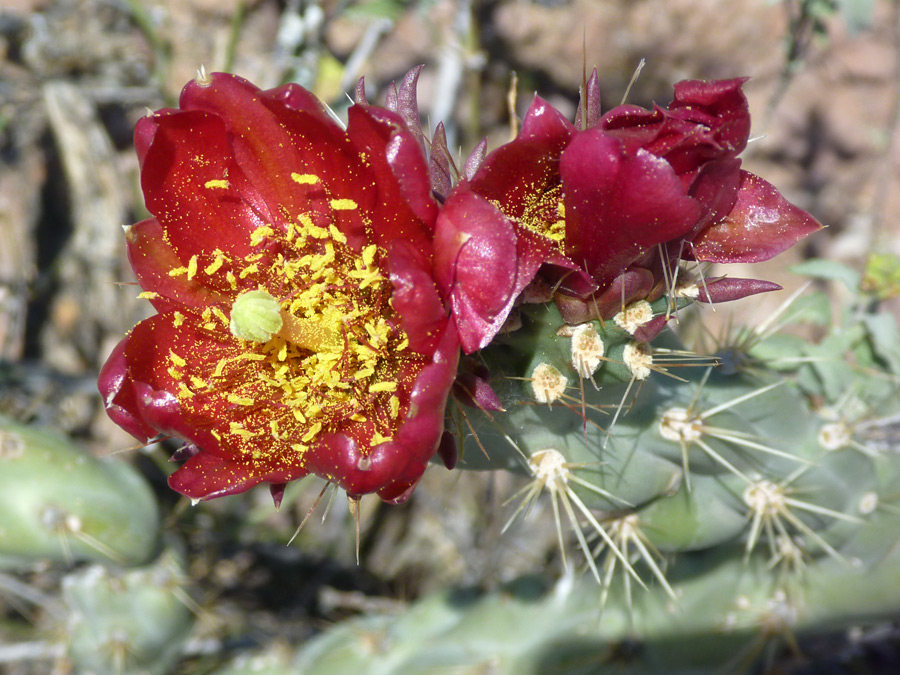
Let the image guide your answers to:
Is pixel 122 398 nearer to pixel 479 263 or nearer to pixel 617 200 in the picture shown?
pixel 479 263

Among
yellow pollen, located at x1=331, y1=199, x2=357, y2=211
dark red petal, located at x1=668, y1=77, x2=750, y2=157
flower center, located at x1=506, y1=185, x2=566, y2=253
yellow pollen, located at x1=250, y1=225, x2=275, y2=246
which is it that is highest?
dark red petal, located at x1=668, y1=77, x2=750, y2=157

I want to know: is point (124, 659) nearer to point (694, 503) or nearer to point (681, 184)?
point (694, 503)

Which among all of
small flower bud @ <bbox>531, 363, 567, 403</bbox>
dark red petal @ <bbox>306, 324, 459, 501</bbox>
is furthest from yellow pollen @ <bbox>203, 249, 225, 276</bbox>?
small flower bud @ <bbox>531, 363, 567, 403</bbox>

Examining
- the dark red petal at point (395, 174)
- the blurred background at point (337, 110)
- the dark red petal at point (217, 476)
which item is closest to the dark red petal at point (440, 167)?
the dark red petal at point (395, 174)

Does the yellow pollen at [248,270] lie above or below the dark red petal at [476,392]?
below

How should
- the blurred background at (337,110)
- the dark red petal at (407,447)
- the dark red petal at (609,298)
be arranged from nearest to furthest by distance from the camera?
the dark red petal at (407,447)
the dark red petal at (609,298)
the blurred background at (337,110)

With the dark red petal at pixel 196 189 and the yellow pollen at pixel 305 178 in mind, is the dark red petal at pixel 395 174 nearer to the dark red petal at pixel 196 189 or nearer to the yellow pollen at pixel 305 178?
the yellow pollen at pixel 305 178

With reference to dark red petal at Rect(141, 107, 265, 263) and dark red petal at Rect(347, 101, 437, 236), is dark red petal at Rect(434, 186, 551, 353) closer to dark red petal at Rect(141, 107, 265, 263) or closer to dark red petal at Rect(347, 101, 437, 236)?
dark red petal at Rect(347, 101, 437, 236)

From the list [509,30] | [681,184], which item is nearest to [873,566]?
[681,184]
